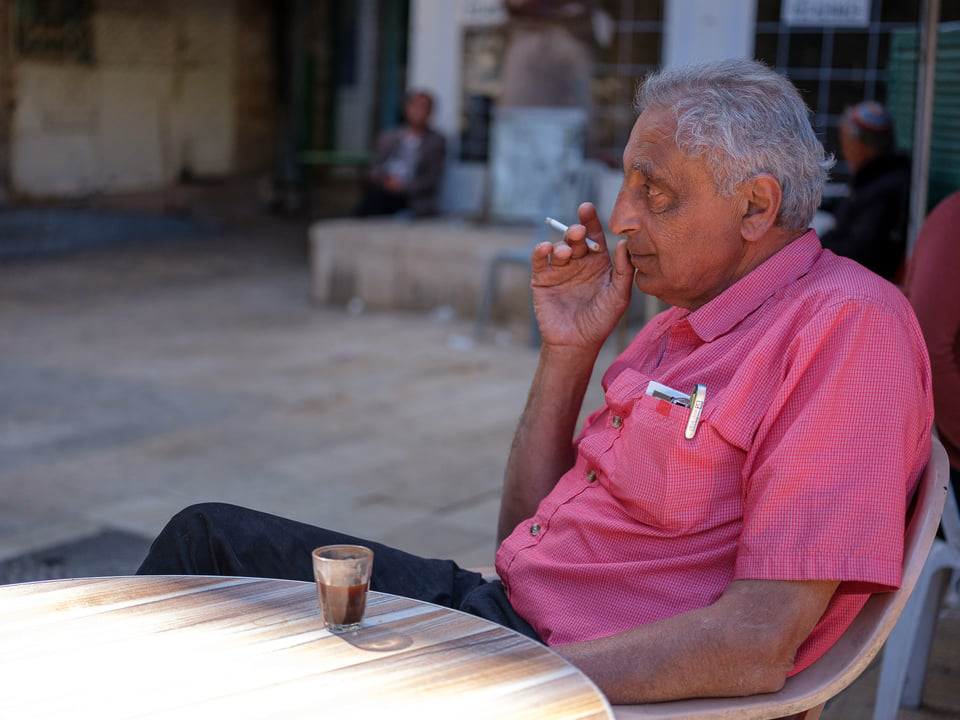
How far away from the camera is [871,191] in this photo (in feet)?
14.7

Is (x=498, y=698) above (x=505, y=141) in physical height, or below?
below

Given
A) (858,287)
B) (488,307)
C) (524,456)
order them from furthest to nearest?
1. (488,307)
2. (524,456)
3. (858,287)

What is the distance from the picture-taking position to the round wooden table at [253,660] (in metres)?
1.24

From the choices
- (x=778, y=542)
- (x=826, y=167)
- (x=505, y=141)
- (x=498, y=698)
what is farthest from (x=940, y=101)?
(x=505, y=141)

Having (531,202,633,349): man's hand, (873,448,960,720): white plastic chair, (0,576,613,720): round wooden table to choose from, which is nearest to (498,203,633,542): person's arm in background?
(531,202,633,349): man's hand

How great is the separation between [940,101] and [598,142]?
19.3 ft

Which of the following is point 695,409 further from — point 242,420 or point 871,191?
point 242,420

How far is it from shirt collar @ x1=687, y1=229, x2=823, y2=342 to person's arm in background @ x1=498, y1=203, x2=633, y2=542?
1.07 feet

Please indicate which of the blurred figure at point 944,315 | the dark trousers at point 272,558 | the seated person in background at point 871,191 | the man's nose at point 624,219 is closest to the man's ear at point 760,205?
the man's nose at point 624,219

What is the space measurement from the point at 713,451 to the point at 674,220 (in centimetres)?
37

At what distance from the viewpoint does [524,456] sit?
207cm

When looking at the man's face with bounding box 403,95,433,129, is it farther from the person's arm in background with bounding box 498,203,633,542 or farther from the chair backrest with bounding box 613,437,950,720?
the chair backrest with bounding box 613,437,950,720

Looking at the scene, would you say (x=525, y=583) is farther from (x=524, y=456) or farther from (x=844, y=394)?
(x=844, y=394)

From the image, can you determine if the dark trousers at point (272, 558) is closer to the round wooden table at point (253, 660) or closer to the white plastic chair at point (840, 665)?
the round wooden table at point (253, 660)
